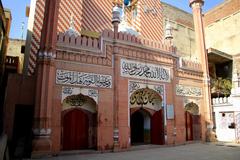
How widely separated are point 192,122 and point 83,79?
7.10 metres

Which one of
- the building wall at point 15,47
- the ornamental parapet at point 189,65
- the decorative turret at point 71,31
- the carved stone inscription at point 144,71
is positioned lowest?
the carved stone inscription at point 144,71

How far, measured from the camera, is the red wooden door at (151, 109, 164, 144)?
469 inches

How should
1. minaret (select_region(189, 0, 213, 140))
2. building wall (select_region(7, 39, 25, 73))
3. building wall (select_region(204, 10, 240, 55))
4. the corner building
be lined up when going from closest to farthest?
the corner building
minaret (select_region(189, 0, 213, 140))
building wall (select_region(204, 10, 240, 55))
building wall (select_region(7, 39, 25, 73))

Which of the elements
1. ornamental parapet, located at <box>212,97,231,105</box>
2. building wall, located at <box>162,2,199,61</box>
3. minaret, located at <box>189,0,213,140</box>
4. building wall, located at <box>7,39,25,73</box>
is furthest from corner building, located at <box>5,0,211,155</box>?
building wall, located at <box>162,2,199,61</box>

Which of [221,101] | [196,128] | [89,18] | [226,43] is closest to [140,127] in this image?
[196,128]

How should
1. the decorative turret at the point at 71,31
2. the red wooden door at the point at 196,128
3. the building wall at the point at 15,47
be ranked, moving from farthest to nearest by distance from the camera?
the building wall at the point at 15,47, the red wooden door at the point at 196,128, the decorative turret at the point at 71,31

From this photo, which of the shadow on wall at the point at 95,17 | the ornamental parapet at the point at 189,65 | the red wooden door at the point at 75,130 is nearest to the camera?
the red wooden door at the point at 75,130

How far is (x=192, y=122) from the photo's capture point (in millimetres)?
13664

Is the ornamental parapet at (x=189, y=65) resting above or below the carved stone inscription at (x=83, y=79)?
above

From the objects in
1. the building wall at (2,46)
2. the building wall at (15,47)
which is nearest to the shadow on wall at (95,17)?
the building wall at (2,46)

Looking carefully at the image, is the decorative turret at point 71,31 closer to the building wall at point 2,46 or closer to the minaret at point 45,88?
the minaret at point 45,88

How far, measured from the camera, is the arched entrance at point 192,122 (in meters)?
13.4

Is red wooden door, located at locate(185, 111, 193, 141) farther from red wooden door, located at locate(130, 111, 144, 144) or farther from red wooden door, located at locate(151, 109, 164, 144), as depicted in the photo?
red wooden door, located at locate(130, 111, 144, 144)

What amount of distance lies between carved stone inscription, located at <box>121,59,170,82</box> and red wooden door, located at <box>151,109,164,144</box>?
70.2 inches
